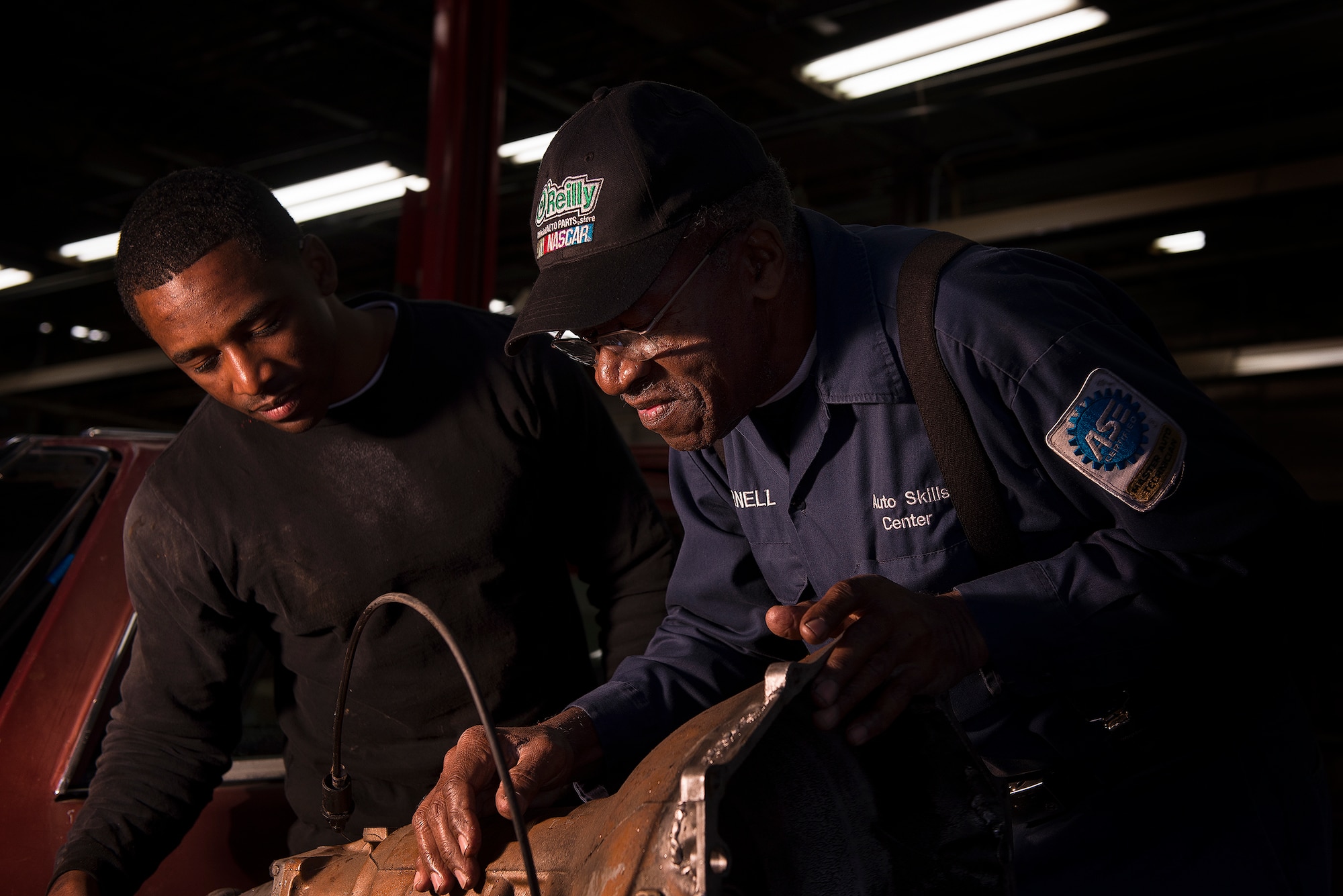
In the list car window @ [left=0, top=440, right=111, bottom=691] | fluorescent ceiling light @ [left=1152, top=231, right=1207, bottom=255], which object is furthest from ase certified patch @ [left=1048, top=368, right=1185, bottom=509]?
fluorescent ceiling light @ [left=1152, top=231, right=1207, bottom=255]

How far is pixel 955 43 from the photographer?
5371 mm

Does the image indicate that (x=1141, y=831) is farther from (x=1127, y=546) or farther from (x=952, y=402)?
(x=952, y=402)

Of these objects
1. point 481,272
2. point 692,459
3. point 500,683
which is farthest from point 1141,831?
point 481,272

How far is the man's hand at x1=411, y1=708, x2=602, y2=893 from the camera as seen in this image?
127cm

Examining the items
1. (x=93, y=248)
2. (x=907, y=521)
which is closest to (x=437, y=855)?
(x=907, y=521)

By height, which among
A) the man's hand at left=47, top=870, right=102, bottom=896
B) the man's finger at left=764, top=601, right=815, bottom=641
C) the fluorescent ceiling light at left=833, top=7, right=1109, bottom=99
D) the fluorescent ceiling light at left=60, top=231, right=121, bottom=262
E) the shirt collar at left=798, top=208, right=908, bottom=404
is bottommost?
the man's hand at left=47, top=870, right=102, bottom=896

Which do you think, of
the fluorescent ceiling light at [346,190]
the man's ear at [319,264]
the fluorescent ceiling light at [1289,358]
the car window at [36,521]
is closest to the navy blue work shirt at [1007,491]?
the man's ear at [319,264]

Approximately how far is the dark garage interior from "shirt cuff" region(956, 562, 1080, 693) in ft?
15.0

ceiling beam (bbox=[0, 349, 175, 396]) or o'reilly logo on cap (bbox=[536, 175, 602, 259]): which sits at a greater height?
ceiling beam (bbox=[0, 349, 175, 396])

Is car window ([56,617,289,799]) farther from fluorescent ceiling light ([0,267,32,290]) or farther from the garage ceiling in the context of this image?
fluorescent ceiling light ([0,267,32,290])

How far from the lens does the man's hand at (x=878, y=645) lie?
1.04 metres

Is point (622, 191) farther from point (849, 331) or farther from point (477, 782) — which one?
point (477, 782)

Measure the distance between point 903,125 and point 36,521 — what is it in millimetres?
7063

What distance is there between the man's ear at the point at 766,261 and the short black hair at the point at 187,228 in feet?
2.97
